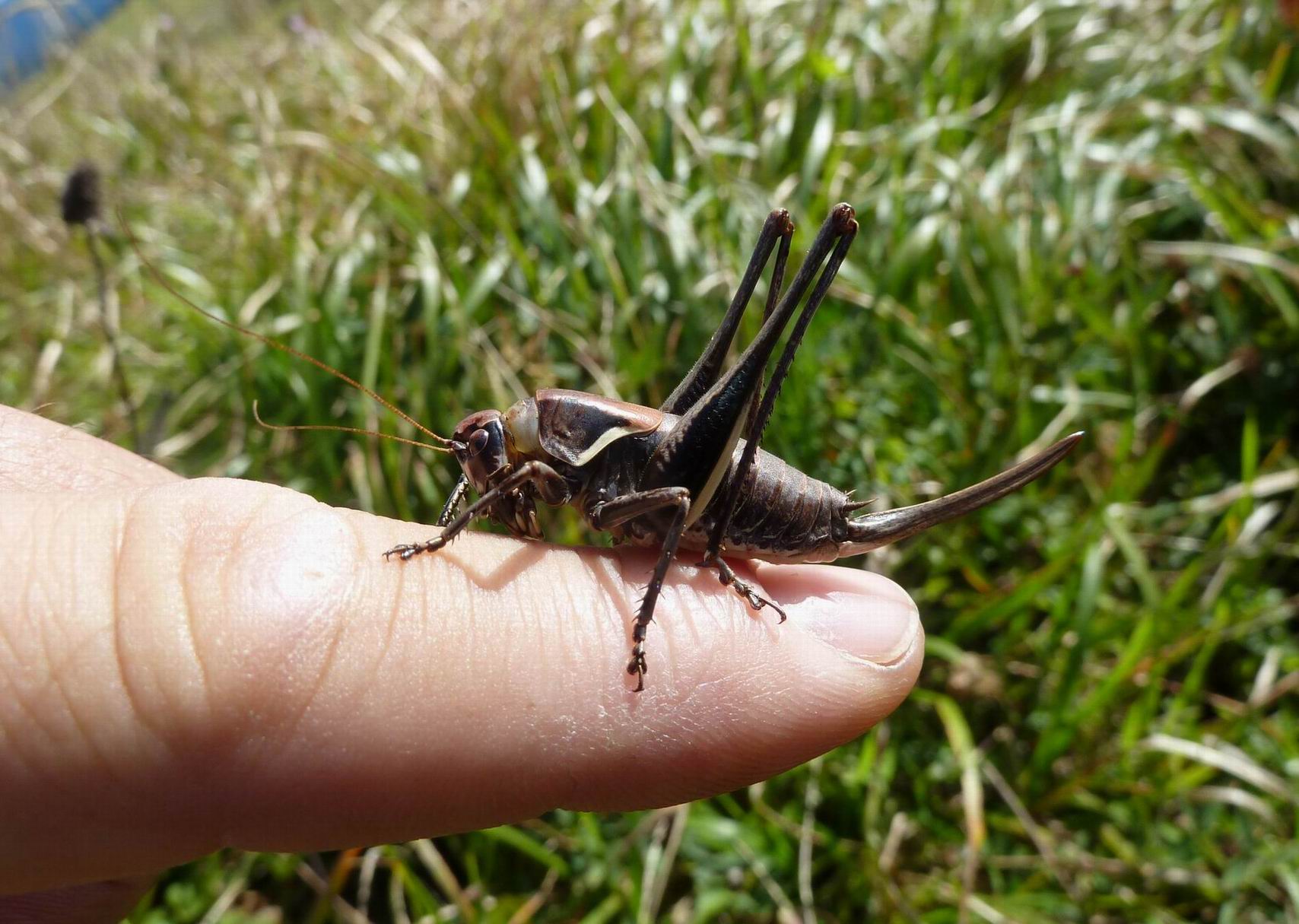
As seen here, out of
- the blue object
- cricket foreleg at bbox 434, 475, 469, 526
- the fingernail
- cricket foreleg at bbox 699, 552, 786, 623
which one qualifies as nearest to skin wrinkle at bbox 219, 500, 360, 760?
cricket foreleg at bbox 434, 475, 469, 526

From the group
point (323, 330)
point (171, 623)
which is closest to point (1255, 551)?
point (171, 623)

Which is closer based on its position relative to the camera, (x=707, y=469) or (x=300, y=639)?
(x=300, y=639)

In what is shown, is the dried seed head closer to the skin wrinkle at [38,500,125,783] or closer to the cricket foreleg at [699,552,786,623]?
the skin wrinkle at [38,500,125,783]

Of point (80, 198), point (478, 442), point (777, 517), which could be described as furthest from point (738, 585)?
point (80, 198)

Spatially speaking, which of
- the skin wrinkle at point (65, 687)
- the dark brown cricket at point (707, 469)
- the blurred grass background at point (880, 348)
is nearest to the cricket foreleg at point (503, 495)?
the dark brown cricket at point (707, 469)

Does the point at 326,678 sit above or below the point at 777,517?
below

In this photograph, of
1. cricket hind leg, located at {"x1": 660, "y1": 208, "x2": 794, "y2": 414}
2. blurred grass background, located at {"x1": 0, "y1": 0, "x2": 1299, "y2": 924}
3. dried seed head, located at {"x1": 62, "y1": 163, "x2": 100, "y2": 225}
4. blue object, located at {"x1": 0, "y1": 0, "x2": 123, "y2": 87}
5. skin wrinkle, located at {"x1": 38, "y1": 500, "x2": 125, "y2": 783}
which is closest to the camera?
skin wrinkle, located at {"x1": 38, "y1": 500, "x2": 125, "y2": 783}

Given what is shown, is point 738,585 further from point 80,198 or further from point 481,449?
point 80,198

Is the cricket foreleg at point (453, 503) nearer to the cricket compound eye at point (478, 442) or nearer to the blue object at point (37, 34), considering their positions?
the cricket compound eye at point (478, 442)
